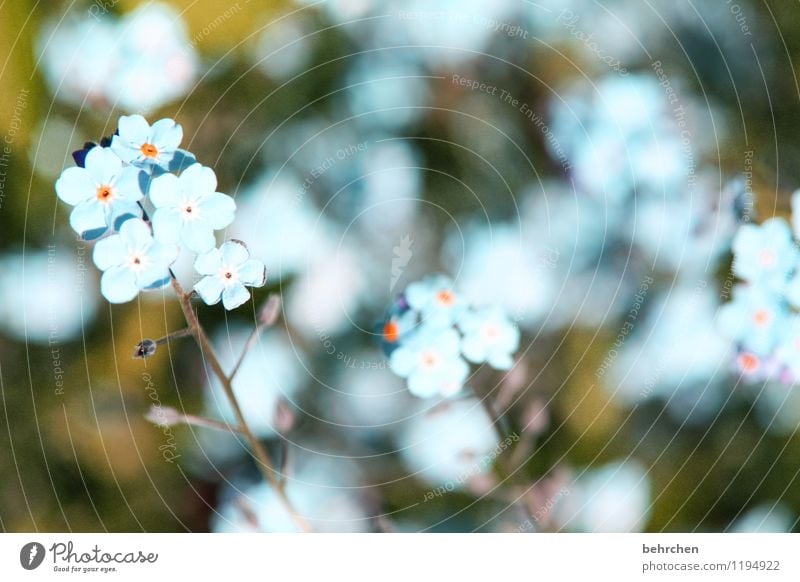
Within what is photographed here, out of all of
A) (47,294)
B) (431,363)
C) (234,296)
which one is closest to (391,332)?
(431,363)

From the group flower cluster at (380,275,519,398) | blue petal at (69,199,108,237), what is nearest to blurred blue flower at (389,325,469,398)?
flower cluster at (380,275,519,398)

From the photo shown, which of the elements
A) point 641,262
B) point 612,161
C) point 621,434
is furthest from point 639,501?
point 612,161

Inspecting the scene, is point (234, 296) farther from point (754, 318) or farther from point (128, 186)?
point (754, 318)

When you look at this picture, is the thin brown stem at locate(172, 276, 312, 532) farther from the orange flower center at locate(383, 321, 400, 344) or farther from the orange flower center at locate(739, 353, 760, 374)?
the orange flower center at locate(739, 353, 760, 374)

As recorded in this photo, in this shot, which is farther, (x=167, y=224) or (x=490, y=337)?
(x=490, y=337)

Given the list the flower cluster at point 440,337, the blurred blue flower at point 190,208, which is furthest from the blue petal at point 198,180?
the flower cluster at point 440,337

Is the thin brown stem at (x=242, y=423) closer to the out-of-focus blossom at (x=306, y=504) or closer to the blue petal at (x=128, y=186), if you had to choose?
the out-of-focus blossom at (x=306, y=504)

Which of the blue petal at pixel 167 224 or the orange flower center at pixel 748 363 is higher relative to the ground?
the blue petal at pixel 167 224
